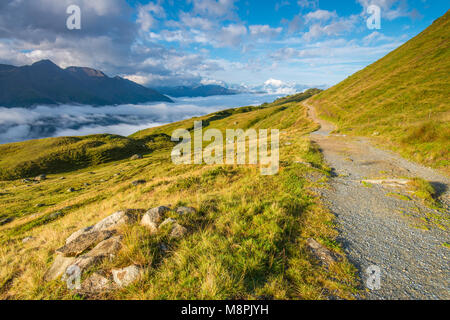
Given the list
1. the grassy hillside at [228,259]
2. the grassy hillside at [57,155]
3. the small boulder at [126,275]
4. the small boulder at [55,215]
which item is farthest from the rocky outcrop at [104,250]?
the grassy hillside at [57,155]

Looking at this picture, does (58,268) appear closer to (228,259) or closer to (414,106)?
(228,259)

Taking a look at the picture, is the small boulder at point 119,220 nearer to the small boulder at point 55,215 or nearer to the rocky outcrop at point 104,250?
the rocky outcrop at point 104,250

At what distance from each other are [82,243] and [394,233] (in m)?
10.3

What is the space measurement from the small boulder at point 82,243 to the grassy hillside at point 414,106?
1928 centimetres

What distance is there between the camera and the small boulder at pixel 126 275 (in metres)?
4.04

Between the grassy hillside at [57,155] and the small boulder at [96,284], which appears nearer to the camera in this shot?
the small boulder at [96,284]

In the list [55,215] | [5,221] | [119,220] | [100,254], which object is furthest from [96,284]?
[5,221]

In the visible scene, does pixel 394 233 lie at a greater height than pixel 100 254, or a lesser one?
lesser

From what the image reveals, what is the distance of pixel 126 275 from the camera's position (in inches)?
163

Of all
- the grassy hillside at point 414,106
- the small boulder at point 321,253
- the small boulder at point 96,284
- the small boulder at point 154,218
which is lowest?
the small boulder at point 96,284

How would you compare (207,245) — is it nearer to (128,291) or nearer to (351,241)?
(128,291)

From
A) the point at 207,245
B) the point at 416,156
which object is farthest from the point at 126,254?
the point at 416,156

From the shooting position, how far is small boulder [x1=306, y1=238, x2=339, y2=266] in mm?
4838

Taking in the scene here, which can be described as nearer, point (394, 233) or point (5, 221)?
point (394, 233)
